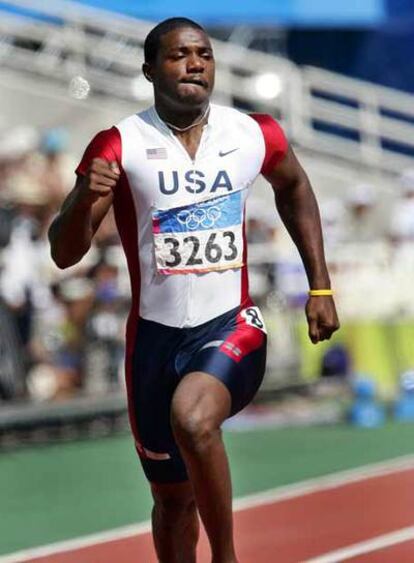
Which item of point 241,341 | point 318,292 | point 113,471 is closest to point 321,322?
point 318,292

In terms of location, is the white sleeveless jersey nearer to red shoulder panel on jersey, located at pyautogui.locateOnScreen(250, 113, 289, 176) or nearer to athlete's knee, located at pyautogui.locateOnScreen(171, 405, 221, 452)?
red shoulder panel on jersey, located at pyautogui.locateOnScreen(250, 113, 289, 176)

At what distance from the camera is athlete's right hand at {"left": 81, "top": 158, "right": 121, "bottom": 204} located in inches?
218

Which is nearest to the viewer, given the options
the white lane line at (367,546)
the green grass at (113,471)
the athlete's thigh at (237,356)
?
the athlete's thigh at (237,356)

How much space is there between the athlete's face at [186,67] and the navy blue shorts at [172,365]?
2.93 ft

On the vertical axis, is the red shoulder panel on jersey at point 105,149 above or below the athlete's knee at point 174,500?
above

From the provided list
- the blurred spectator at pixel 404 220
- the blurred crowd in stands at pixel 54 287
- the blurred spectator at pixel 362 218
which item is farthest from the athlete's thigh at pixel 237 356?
the blurred spectator at pixel 362 218

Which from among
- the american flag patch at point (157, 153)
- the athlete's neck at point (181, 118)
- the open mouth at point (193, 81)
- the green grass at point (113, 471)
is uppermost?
the open mouth at point (193, 81)

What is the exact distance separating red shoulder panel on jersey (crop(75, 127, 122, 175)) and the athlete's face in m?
0.29

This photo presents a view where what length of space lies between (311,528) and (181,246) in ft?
11.6

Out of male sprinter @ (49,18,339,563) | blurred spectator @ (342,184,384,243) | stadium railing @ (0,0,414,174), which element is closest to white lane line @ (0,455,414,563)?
male sprinter @ (49,18,339,563)

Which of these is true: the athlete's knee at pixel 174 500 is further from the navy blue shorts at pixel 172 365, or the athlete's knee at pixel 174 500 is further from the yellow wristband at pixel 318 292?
the yellow wristband at pixel 318 292

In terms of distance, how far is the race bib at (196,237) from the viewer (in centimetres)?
595

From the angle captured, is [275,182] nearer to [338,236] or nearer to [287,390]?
[287,390]

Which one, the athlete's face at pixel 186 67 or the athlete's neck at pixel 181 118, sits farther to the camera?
the athlete's neck at pixel 181 118
